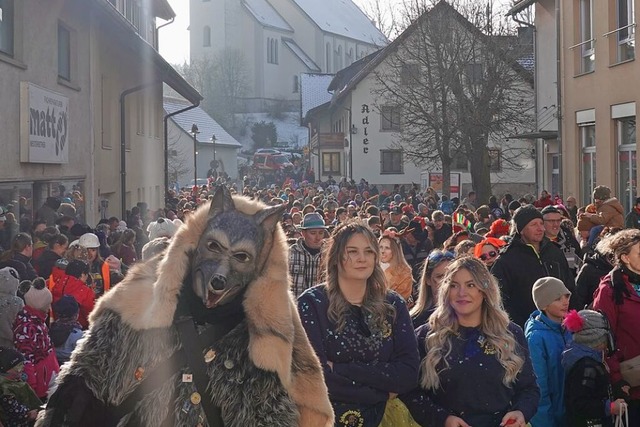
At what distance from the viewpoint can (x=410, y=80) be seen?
119 ft

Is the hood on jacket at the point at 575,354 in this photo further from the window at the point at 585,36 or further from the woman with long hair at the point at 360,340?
the window at the point at 585,36

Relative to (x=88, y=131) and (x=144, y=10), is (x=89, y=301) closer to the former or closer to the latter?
(x=88, y=131)

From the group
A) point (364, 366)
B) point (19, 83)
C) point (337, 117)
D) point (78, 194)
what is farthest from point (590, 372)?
point (337, 117)

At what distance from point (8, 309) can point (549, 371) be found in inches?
150

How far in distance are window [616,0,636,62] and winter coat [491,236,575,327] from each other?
1543 cm

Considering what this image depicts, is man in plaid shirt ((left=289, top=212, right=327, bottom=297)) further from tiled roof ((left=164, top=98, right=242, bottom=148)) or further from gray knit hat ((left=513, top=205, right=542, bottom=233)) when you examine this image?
tiled roof ((left=164, top=98, right=242, bottom=148))

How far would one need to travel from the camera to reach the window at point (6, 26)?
14659 mm

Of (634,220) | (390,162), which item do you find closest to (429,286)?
(634,220)

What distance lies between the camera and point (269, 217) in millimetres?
4176

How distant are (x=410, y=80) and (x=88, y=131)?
18028 millimetres

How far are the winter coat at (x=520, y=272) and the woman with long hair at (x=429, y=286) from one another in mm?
1331

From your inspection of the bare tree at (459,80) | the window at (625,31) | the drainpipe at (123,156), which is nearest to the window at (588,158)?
the window at (625,31)

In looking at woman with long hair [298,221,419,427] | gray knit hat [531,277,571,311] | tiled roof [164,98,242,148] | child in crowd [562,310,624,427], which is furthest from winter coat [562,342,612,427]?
tiled roof [164,98,242,148]

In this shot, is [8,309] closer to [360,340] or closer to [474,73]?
[360,340]
